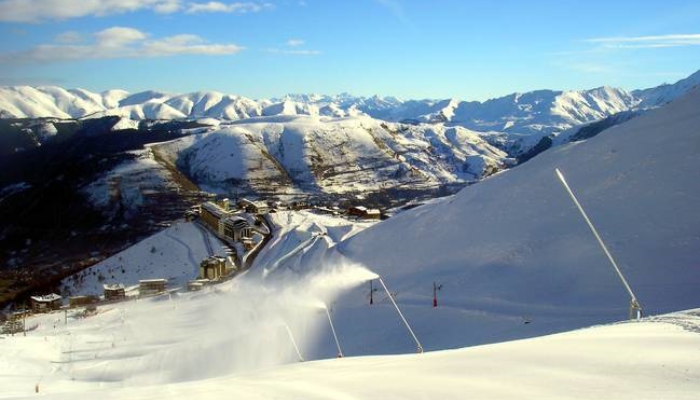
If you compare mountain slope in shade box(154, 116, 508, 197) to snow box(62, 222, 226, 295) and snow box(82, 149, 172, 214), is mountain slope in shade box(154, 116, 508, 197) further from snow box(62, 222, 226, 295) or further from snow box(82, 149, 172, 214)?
snow box(62, 222, 226, 295)

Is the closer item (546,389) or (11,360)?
(546,389)

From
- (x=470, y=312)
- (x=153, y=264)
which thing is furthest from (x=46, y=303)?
(x=470, y=312)

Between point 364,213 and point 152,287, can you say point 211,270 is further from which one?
point 364,213

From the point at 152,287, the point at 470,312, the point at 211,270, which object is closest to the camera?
the point at 470,312

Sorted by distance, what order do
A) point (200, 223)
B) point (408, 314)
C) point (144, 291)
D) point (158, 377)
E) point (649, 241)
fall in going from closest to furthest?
point (158, 377) → point (649, 241) → point (408, 314) → point (144, 291) → point (200, 223)

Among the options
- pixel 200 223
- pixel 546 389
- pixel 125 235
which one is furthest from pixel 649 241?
pixel 125 235

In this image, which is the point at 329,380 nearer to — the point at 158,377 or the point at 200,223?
the point at 158,377
